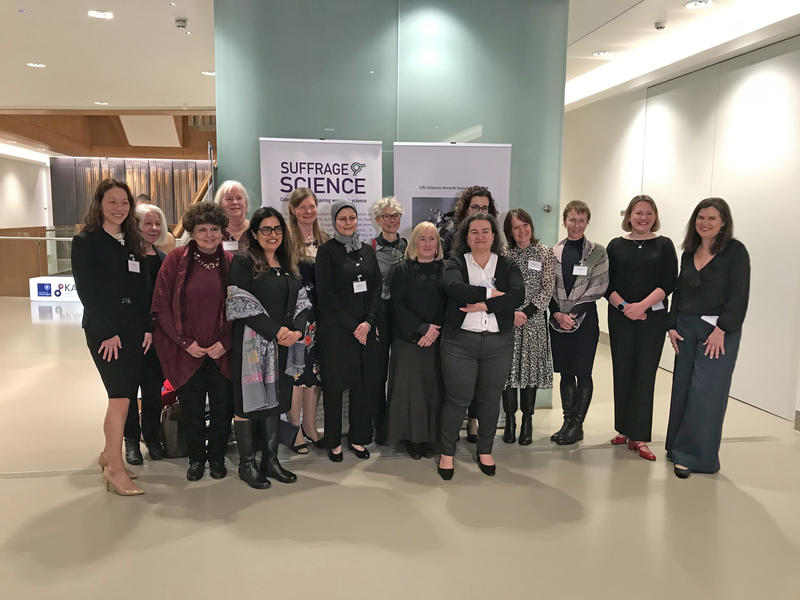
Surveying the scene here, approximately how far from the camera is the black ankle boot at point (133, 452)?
3.73 metres

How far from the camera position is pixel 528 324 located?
13.1 feet

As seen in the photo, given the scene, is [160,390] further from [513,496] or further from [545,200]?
[545,200]

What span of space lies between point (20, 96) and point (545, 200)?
8677mm

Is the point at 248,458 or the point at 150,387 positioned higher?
the point at 150,387

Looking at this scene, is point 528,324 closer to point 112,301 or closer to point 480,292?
point 480,292

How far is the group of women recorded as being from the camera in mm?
3248

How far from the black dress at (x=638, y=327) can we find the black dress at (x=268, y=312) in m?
2.11

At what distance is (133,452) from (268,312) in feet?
4.70

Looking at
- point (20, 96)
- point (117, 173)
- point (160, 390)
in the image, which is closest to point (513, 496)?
point (160, 390)

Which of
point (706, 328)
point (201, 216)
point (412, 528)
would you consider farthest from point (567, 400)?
point (201, 216)

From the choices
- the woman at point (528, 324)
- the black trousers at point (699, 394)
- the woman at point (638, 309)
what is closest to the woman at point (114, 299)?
the woman at point (528, 324)

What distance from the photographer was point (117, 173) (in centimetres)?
1742

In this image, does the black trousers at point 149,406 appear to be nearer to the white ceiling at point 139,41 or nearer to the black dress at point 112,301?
the black dress at point 112,301

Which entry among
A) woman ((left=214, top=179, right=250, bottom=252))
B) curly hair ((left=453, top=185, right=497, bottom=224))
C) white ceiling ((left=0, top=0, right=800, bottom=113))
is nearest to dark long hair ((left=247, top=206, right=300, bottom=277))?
woman ((left=214, top=179, right=250, bottom=252))
